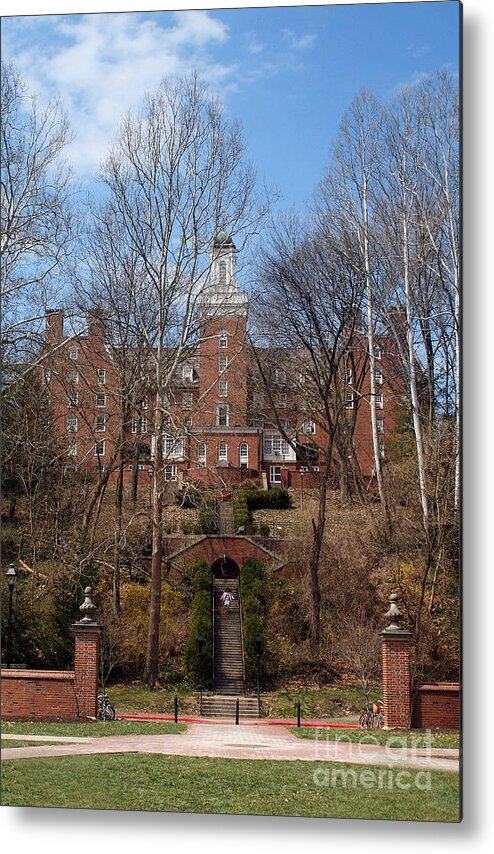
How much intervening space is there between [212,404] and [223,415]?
169 millimetres

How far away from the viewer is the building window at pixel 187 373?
23.8 ft

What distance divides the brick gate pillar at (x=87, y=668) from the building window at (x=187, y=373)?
6.28 feet

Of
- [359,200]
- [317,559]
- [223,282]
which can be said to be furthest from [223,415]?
[359,200]

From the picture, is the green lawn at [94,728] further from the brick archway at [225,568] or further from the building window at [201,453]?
the building window at [201,453]

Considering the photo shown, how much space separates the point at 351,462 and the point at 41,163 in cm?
315

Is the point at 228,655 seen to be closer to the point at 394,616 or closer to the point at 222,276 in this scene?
the point at 394,616

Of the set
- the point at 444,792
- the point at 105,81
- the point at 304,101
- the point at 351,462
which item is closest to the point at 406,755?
the point at 444,792

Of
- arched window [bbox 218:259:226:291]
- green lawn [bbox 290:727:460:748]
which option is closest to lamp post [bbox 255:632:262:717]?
green lawn [bbox 290:727:460:748]

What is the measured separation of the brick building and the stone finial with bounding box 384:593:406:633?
1.13m

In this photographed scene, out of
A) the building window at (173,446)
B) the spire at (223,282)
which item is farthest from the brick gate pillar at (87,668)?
the spire at (223,282)

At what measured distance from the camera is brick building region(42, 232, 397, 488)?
7.21 m

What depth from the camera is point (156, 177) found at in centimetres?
715

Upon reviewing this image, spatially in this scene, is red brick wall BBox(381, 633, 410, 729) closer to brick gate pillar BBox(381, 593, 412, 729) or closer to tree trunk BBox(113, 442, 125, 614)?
brick gate pillar BBox(381, 593, 412, 729)

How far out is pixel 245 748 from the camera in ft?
20.7
